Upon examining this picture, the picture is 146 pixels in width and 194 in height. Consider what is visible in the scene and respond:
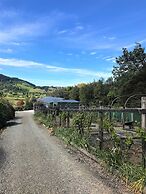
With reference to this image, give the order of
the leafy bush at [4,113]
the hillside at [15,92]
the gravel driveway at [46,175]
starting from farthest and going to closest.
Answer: the hillside at [15,92]
the leafy bush at [4,113]
the gravel driveway at [46,175]

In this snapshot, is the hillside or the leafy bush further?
the hillside

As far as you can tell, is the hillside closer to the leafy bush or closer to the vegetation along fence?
the leafy bush

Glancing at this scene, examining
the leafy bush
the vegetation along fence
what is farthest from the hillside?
the vegetation along fence

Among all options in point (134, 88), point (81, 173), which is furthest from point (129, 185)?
point (134, 88)

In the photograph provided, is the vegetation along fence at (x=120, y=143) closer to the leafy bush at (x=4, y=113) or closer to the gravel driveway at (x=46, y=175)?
the gravel driveway at (x=46, y=175)

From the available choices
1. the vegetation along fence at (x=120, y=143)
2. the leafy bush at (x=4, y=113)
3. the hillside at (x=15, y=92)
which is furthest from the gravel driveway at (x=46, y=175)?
the hillside at (x=15, y=92)

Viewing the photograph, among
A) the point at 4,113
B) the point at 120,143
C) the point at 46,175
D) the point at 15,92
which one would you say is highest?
the point at 15,92

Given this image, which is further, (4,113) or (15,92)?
(15,92)

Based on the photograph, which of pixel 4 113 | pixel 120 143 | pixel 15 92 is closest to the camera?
pixel 120 143

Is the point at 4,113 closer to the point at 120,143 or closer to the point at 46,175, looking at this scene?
the point at 46,175

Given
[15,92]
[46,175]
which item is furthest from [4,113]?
[15,92]

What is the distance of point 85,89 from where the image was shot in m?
90.6

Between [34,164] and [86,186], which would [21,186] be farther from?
[34,164]

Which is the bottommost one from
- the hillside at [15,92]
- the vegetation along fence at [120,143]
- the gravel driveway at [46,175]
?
the gravel driveway at [46,175]
